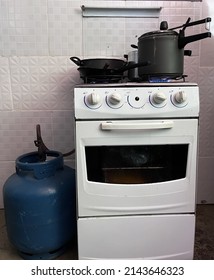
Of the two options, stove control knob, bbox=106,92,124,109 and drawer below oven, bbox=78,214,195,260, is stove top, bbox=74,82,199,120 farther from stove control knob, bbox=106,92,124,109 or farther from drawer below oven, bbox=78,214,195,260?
drawer below oven, bbox=78,214,195,260

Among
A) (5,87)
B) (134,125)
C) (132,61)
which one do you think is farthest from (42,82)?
(134,125)

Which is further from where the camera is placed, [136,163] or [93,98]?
[136,163]

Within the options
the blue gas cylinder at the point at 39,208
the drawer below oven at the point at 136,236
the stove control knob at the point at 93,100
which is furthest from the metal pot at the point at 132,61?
the drawer below oven at the point at 136,236

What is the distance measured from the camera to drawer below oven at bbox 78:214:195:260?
1.14 metres

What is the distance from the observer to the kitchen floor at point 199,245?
134cm

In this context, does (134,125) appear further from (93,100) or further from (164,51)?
(164,51)

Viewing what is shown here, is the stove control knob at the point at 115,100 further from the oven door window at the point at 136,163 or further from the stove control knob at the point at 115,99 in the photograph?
the oven door window at the point at 136,163

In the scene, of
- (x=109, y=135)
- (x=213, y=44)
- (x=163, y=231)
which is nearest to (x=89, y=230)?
(x=163, y=231)

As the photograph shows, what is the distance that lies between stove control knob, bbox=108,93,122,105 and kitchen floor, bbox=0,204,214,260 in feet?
2.70

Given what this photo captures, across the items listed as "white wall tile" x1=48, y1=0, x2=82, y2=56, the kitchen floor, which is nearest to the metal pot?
"white wall tile" x1=48, y1=0, x2=82, y2=56

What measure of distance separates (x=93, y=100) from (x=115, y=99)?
0.09 meters

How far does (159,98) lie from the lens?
1.04 m

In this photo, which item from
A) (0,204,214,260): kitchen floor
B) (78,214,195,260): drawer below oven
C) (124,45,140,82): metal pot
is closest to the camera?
(78,214,195,260): drawer below oven

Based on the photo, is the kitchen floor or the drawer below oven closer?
the drawer below oven
